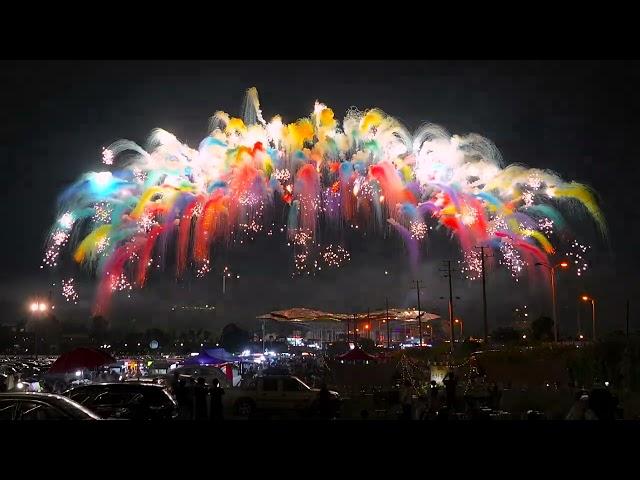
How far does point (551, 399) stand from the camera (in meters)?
17.6

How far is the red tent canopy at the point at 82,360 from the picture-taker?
78.6 feet

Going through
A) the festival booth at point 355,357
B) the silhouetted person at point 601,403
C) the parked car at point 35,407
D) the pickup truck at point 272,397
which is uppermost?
the parked car at point 35,407

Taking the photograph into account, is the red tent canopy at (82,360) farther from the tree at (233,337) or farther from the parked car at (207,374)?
the tree at (233,337)

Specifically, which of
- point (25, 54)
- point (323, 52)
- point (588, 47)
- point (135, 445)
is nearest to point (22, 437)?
point (135, 445)

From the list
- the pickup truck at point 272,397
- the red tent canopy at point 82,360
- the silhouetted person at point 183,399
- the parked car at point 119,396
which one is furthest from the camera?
the red tent canopy at point 82,360

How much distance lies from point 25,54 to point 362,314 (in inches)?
3014

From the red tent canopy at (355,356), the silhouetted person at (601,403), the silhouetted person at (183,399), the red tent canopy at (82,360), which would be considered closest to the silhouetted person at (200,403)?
the silhouetted person at (183,399)

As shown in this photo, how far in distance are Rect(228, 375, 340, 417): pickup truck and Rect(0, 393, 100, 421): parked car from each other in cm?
1274

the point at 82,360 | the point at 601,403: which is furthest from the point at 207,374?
the point at 601,403

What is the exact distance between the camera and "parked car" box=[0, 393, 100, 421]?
28.4ft

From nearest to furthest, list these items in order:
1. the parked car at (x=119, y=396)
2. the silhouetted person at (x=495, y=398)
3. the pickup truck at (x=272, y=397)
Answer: the parked car at (x=119, y=396)
the silhouetted person at (x=495, y=398)
the pickup truck at (x=272, y=397)

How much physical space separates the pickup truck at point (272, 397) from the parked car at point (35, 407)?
501 inches

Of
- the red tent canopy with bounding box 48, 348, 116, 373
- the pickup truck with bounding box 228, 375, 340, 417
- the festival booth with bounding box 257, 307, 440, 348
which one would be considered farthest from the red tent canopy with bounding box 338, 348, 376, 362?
the festival booth with bounding box 257, 307, 440, 348

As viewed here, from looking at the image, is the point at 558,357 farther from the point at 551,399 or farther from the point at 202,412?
the point at 202,412
